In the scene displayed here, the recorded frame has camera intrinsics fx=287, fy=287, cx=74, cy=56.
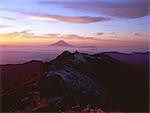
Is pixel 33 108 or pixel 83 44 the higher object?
pixel 83 44

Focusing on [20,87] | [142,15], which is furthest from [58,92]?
[142,15]

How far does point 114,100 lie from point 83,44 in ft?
1.74

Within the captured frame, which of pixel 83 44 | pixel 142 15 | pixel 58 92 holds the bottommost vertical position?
pixel 58 92

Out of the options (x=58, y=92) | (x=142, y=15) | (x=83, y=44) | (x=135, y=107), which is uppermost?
(x=142, y=15)

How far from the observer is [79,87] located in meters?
2.35

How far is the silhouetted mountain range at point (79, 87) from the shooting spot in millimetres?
2293

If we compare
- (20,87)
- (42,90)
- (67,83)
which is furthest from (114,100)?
(20,87)

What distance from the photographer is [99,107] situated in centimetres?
232

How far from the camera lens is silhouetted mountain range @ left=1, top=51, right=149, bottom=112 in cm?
229

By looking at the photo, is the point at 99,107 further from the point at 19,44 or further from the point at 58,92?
the point at 19,44

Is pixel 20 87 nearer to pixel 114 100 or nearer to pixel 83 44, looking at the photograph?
pixel 83 44

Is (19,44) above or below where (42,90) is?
above

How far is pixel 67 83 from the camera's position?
2.33m

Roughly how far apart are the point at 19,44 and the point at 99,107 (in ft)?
2.72
